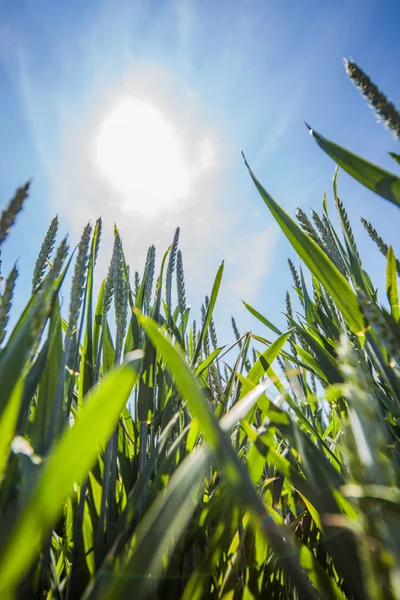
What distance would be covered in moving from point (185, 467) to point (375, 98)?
2.75 feet

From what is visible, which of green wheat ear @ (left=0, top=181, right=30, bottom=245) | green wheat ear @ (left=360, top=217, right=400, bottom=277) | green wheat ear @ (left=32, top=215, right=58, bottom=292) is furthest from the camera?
green wheat ear @ (left=360, top=217, right=400, bottom=277)

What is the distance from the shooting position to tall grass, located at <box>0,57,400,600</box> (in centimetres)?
40

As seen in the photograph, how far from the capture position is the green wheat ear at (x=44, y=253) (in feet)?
3.27

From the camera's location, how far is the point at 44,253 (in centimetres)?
102

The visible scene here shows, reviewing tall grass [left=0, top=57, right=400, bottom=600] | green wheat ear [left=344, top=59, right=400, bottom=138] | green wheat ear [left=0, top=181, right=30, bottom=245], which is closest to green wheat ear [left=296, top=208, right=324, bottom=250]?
tall grass [left=0, top=57, right=400, bottom=600]

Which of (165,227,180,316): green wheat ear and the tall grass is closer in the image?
the tall grass

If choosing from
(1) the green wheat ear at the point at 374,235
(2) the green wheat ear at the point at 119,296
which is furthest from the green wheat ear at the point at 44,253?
(1) the green wheat ear at the point at 374,235

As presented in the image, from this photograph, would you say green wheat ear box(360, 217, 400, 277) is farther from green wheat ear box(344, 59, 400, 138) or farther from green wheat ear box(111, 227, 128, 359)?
green wheat ear box(111, 227, 128, 359)

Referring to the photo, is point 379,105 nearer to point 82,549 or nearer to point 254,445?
point 254,445

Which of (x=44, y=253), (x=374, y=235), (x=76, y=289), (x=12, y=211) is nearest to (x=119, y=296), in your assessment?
(x=44, y=253)

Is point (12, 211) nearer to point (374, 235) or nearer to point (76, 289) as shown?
point (76, 289)

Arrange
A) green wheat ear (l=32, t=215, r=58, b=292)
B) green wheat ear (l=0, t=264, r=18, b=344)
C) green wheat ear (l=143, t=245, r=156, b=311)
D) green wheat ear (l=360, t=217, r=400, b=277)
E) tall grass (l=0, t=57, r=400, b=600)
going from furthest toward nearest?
green wheat ear (l=360, t=217, r=400, b=277) < green wheat ear (l=143, t=245, r=156, b=311) < green wheat ear (l=32, t=215, r=58, b=292) < green wheat ear (l=0, t=264, r=18, b=344) < tall grass (l=0, t=57, r=400, b=600)

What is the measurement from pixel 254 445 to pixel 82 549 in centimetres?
50

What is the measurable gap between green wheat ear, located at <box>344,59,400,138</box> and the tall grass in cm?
11
